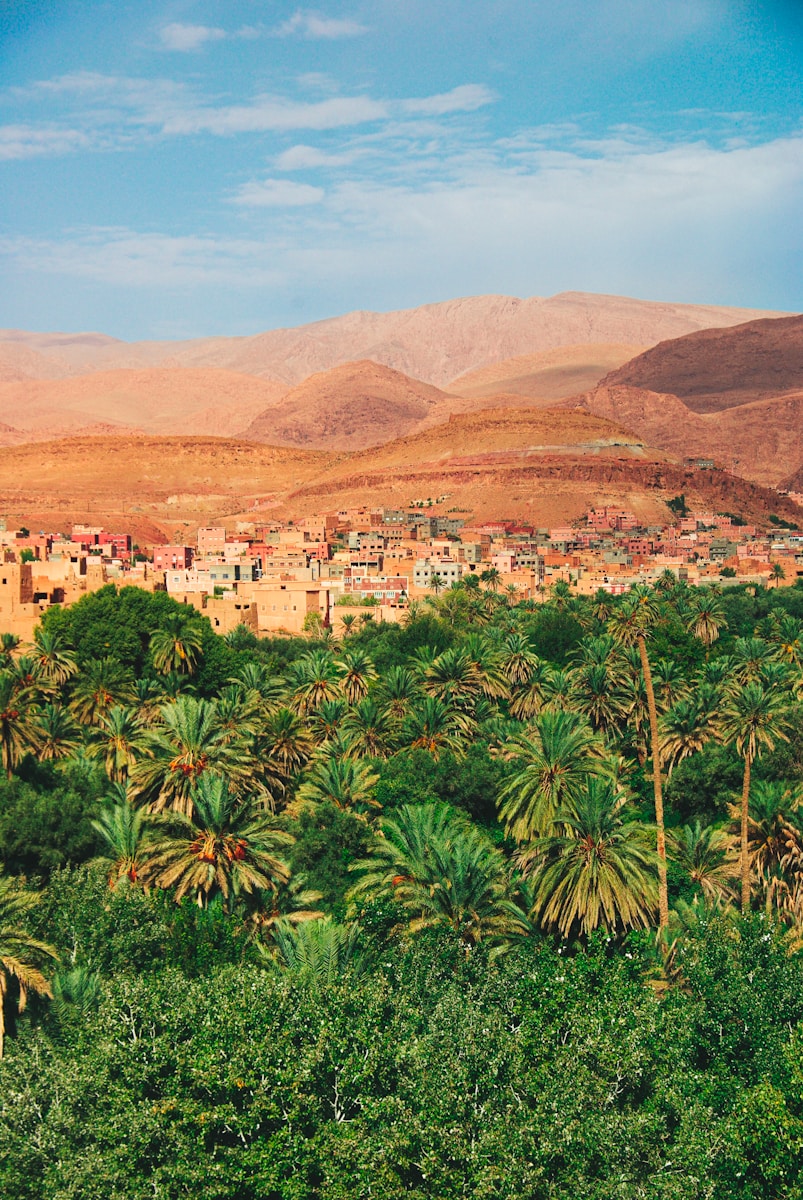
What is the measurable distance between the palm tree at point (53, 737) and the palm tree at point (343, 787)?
32.1ft

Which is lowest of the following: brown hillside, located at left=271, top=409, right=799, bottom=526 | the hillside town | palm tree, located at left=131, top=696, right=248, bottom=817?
palm tree, located at left=131, top=696, right=248, bottom=817

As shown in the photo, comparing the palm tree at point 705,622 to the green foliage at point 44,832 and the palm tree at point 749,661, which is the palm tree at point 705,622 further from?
the green foliage at point 44,832

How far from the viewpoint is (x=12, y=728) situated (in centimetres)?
3462

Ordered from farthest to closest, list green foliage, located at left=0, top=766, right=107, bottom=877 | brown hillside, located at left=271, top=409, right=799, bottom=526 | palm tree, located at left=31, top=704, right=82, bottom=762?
brown hillside, located at left=271, top=409, right=799, bottom=526 → palm tree, located at left=31, top=704, right=82, bottom=762 → green foliage, located at left=0, top=766, right=107, bottom=877

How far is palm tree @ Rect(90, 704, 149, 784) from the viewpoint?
3403cm

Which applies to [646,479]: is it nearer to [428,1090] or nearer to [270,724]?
[270,724]

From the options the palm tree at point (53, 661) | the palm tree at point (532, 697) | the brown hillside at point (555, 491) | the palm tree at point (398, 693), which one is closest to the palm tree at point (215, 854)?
the palm tree at point (398, 693)

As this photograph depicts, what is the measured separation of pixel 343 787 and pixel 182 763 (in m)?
6.18

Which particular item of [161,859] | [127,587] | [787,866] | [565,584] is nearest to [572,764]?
[787,866]

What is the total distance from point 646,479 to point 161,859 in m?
174

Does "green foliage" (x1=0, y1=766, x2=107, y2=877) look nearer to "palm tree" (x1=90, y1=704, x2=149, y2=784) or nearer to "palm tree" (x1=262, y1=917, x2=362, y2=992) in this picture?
"palm tree" (x1=90, y1=704, x2=149, y2=784)

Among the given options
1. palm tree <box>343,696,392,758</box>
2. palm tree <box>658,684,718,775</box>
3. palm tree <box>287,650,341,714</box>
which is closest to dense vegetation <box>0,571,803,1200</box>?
palm tree <box>343,696,392,758</box>

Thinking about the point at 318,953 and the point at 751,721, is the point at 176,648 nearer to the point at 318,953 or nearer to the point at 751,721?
the point at 751,721

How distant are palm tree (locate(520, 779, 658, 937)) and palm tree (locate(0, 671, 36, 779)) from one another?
710 inches
